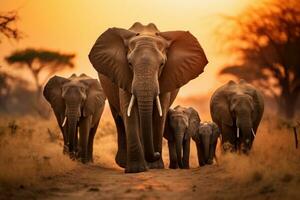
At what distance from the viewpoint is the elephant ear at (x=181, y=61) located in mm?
10562

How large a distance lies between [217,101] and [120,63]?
3.72 m

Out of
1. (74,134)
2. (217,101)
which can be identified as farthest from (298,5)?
(74,134)

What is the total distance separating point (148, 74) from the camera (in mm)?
9469

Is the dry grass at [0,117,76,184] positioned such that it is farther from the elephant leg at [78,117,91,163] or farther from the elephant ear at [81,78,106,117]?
the elephant ear at [81,78,106,117]

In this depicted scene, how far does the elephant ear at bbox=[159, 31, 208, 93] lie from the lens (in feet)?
34.7

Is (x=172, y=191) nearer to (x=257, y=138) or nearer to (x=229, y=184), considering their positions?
(x=229, y=184)

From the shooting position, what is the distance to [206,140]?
14.5 m

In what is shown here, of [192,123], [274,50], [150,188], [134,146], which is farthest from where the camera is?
[274,50]

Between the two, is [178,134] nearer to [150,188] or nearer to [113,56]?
[113,56]

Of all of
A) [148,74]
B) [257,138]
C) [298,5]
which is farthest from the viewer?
[298,5]

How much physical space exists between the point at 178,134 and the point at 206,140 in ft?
5.12

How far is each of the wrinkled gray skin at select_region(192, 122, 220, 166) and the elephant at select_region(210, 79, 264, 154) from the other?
39.9 inches

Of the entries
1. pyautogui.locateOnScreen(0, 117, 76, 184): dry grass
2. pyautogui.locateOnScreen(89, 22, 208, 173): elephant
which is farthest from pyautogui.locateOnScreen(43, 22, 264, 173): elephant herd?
pyautogui.locateOnScreen(0, 117, 76, 184): dry grass

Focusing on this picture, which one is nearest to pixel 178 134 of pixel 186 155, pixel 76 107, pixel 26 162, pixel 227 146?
pixel 186 155
